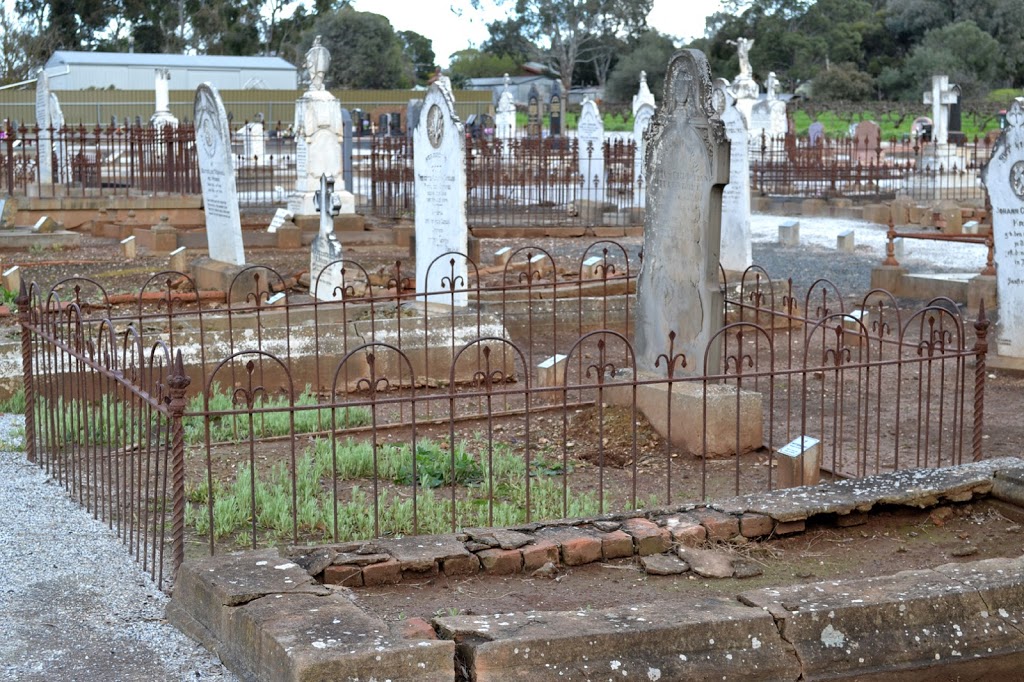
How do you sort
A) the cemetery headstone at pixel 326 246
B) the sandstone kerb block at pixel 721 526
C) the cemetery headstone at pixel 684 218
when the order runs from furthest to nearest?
1. the cemetery headstone at pixel 326 246
2. the cemetery headstone at pixel 684 218
3. the sandstone kerb block at pixel 721 526

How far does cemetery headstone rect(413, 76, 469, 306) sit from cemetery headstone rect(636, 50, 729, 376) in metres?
2.56

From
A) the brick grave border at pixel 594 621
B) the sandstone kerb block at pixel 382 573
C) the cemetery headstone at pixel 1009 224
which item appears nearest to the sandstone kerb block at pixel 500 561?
the brick grave border at pixel 594 621

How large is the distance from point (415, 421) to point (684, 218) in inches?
97.3

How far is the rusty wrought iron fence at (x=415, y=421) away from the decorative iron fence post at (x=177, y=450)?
1 cm

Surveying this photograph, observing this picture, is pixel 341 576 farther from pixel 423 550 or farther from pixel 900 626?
pixel 900 626

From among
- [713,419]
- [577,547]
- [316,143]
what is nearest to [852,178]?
[316,143]

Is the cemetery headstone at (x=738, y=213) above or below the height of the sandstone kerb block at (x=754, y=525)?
above

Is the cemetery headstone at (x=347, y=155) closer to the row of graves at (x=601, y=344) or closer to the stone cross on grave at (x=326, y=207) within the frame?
the row of graves at (x=601, y=344)

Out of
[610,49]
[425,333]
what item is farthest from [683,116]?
[610,49]

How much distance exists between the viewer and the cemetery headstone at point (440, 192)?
11.0 m

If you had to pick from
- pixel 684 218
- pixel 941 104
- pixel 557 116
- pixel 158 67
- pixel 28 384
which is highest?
pixel 158 67

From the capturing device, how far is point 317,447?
23.8 ft

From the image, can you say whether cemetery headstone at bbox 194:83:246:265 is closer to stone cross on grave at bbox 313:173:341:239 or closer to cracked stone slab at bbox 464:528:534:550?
stone cross on grave at bbox 313:173:341:239

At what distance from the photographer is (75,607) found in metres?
5.04
